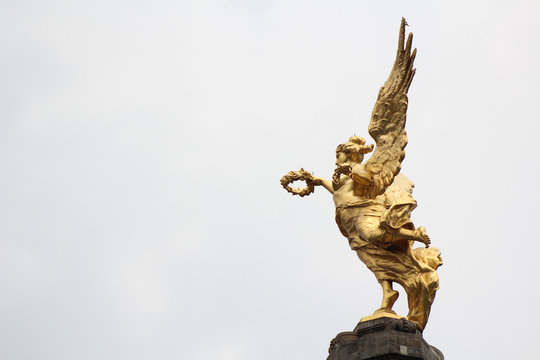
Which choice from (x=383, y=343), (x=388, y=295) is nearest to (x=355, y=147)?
(x=388, y=295)

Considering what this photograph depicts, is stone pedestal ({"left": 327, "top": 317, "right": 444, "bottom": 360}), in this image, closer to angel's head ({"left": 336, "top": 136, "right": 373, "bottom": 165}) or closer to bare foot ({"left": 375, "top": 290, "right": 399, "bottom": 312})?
bare foot ({"left": 375, "top": 290, "right": 399, "bottom": 312})

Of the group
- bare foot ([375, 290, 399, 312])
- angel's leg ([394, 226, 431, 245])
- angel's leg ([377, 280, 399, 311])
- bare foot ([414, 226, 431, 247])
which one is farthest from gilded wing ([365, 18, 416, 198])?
bare foot ([375, 290, 399, 312])

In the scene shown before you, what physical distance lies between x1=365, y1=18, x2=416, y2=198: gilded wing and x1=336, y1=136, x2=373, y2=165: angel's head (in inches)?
9.5

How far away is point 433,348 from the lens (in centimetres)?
1759

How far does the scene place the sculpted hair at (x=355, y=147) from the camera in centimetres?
1900

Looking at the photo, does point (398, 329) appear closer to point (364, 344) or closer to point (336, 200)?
point (364, 344)

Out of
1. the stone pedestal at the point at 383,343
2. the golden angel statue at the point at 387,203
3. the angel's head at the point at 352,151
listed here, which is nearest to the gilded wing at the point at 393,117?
the golden angel statue at the point at 387,203

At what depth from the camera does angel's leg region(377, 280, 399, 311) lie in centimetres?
1794

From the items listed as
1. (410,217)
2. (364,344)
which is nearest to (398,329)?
(364,344)

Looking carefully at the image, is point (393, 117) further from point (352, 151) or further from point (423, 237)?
point (423, 237)

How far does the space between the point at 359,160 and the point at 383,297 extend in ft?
7.79

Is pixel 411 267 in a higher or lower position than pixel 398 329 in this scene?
higher

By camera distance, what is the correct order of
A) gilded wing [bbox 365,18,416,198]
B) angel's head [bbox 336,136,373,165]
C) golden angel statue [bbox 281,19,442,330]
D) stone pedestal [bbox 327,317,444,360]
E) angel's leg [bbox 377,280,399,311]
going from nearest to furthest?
stone pedestal [bbox 327,317,444,360] < golden angel statue [bbox 281,19,442,330] < angel's leg [bbox 377,280,399,311] < gilded wing [bbox 365,18,416,198] < angel's head [bbox 336,136,373,165]

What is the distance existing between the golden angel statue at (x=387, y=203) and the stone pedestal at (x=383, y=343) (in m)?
0.34
